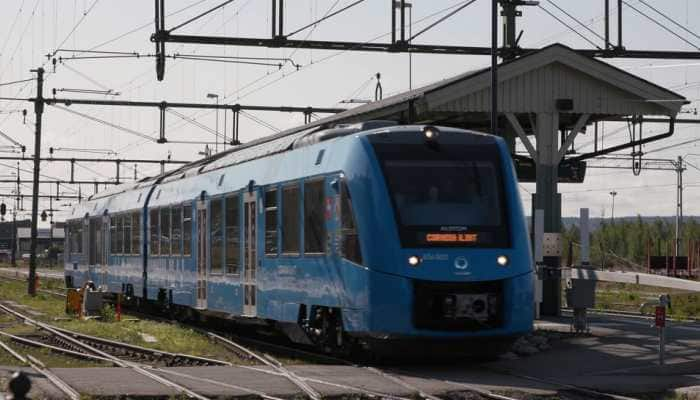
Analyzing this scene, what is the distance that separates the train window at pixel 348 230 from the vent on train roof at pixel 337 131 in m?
1.41

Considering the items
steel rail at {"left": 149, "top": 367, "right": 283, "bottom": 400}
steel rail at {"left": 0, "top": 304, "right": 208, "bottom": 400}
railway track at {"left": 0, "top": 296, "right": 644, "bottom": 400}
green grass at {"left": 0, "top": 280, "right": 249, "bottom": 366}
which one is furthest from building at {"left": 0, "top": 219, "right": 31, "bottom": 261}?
steel rail at {"left": 149, "top": 367, "right": 283, "bottom": 400}

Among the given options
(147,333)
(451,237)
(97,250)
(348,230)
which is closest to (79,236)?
(97,250)

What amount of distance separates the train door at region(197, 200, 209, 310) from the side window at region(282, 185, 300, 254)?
5.17 m

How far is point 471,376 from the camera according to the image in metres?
16.0

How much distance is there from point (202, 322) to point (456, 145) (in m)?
11.6

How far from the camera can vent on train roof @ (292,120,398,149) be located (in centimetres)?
1811

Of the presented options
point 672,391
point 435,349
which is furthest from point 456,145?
point 672,391

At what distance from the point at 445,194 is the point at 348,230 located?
1.32 metres

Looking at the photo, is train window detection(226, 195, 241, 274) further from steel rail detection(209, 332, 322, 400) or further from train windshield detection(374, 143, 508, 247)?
train windshield detection(374, 143, 508, 247)

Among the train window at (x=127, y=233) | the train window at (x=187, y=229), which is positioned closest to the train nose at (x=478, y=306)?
the train window at (x=187, y=229)

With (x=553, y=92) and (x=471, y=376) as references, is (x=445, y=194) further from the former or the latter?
(x=553, y=92)

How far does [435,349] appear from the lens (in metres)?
16.4

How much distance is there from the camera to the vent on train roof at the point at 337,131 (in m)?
18.1

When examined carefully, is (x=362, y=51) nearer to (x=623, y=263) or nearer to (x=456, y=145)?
(x=456, y=145)
